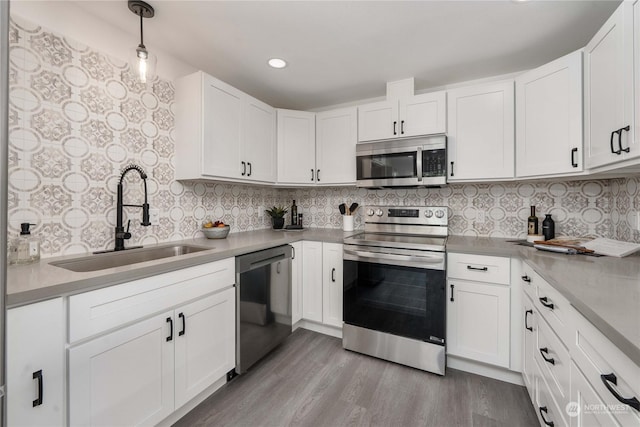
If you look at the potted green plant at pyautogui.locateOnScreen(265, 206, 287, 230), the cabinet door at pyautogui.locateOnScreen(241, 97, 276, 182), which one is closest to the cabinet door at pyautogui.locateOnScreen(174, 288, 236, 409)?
the cabinet door at pyautogui.locateOnScreen(241, 97, 276, 182)

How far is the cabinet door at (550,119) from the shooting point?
1.72m

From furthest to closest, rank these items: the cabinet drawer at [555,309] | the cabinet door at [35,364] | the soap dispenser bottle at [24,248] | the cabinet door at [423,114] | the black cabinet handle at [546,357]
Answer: the cabinet door at [423,114] < the soap dispenser bottle at [24,248] < the black cabinet handle at [546,357] < the cabinet drawer at [555,309] < the cabinet door at [35,364]

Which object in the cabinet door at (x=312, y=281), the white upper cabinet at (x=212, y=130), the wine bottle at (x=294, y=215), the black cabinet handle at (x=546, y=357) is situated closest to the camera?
the black cabinet handle at (x=546, y=357)

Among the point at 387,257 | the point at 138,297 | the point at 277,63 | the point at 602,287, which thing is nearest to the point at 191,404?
the point at 138,297

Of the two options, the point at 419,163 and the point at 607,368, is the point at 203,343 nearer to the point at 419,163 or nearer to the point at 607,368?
the point at 607,368

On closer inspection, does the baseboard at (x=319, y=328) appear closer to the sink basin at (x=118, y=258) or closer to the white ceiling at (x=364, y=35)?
the sink basin at (x=118, y=258)

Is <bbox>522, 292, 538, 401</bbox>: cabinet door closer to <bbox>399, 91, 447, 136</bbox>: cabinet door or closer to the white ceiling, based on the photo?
<bbox>399, 91, 447, 136</bbox>: cabinet door

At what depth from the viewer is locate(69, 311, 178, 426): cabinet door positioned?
3.61 feet

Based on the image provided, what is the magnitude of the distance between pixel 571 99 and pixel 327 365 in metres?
2.47

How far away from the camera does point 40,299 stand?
0.98m

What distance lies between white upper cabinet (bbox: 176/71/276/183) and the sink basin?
1.81 feet

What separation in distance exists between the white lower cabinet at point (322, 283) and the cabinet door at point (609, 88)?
1781 millimetres

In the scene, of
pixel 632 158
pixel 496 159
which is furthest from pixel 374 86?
pixel 632 158

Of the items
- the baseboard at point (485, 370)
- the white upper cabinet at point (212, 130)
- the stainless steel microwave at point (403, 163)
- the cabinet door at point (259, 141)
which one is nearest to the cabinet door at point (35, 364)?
the white upper cabinet at point (212, 130)
